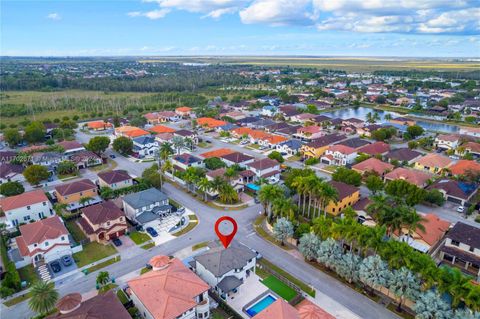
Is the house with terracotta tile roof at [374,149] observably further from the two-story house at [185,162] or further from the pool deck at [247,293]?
the pool deck at [247,293]

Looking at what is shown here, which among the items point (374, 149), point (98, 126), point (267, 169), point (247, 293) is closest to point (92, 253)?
point (247, 293)

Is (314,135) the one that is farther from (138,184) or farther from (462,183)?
(138,184)

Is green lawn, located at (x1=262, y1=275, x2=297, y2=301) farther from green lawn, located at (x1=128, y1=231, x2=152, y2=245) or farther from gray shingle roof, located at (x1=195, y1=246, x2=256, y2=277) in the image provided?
green lawn, located at (x1=128, y1=231, x2=152, y2=245)

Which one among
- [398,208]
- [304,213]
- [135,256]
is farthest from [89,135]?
[398,208]

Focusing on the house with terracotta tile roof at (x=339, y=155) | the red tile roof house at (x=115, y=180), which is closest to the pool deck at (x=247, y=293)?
the red tile roof house at (x=115, y=180)

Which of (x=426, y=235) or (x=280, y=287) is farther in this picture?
(x=426, y=235)

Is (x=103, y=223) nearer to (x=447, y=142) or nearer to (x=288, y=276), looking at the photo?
(x=288, y=276)

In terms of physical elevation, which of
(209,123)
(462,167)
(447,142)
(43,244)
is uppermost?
(209,123)
